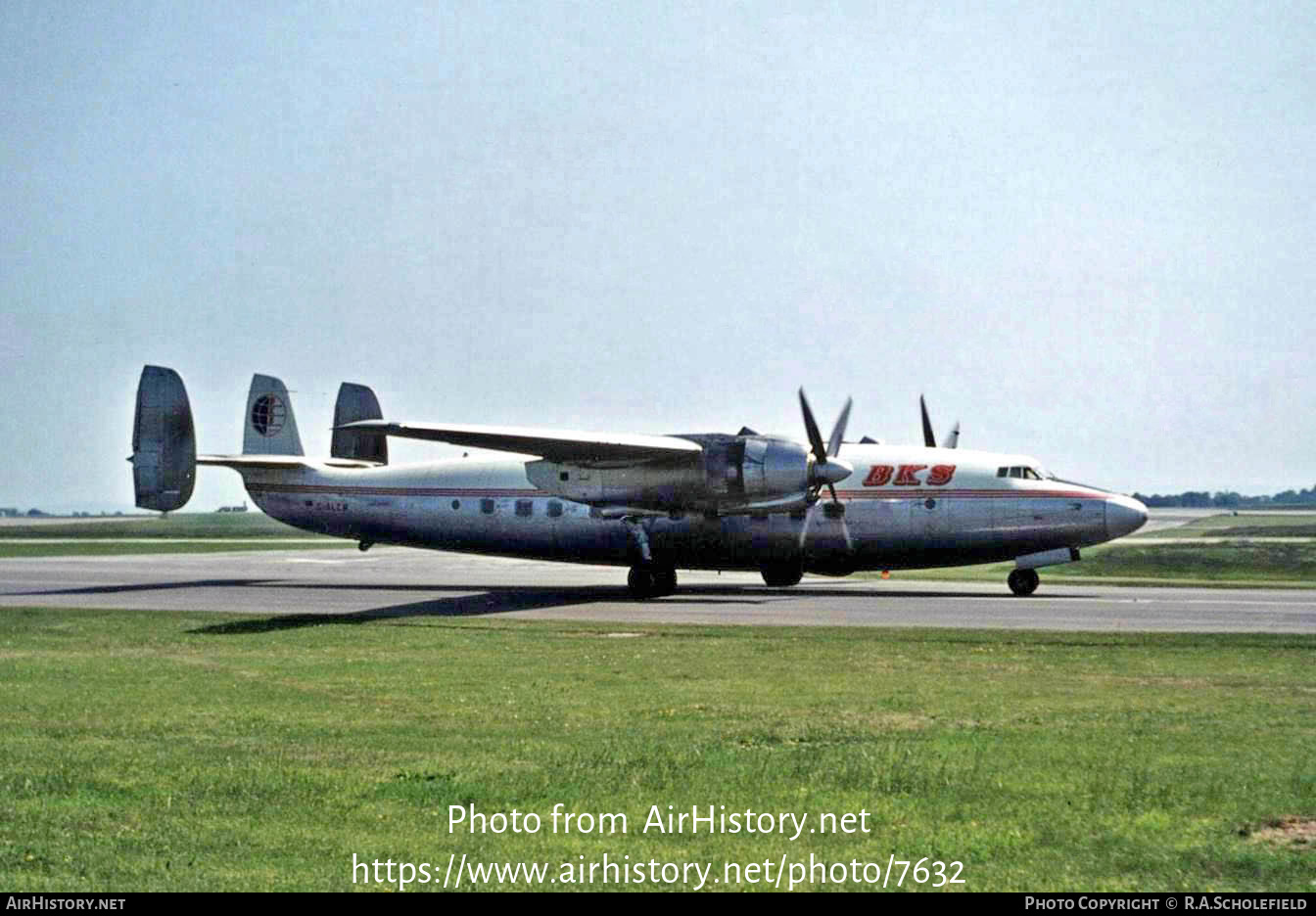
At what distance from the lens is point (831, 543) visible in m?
35.0

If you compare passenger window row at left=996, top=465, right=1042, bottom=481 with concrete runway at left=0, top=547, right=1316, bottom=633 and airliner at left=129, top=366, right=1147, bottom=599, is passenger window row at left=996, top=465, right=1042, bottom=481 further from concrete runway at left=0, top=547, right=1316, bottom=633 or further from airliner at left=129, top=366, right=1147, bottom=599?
concrete runway at left=0, top=547, right=1316, bottom=633

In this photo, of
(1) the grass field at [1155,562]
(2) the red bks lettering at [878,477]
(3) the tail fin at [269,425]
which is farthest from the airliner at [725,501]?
(1) the grass field at [1155,562]

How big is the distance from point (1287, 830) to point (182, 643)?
58.8 ft

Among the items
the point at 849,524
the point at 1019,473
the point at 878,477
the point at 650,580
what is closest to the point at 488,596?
the point at 650,580

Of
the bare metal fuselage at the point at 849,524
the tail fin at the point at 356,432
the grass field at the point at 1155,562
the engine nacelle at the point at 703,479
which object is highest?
the tail fin at the point at 356,432

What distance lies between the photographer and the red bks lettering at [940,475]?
34562 millimetres

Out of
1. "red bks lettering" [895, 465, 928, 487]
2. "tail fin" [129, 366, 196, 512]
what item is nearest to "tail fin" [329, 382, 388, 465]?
"tail fin" [129, 366, 196, 512]

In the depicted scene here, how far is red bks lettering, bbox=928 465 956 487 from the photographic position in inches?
1361

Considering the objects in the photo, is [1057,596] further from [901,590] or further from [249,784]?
[249,784]

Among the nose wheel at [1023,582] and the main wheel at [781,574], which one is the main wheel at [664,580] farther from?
the nose wheel at [1023,582]

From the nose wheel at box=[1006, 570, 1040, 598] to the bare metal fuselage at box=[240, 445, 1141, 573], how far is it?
55cm

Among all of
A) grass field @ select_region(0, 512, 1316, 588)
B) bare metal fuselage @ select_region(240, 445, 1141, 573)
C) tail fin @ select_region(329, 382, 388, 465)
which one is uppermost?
tail fin @ select_region(329, 382, 388, 465)

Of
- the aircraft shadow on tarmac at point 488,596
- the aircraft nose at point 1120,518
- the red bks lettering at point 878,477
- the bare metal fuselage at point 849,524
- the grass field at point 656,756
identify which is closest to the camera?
the grass field at point 656,756

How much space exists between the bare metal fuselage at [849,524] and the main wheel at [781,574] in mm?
541
